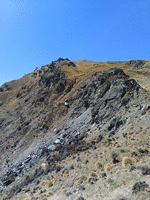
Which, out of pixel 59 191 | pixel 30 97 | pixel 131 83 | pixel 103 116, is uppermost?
pixel 30 97

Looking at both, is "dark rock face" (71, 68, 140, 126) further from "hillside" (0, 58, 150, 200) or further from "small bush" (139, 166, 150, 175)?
"small bush" (139, 166, 150, 175)

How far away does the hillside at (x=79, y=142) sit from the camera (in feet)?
31.7

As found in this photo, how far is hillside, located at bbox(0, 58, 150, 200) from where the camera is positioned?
967 centimetres

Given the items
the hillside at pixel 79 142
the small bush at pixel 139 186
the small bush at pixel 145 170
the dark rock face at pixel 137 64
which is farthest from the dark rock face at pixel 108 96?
the dark rock face at pixel 137 64

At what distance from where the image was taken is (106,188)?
866 centimetres

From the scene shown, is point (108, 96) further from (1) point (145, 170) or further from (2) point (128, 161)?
(1) point (145, 170)

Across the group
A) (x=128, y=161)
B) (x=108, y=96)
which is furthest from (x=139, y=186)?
(x=108, y=96)

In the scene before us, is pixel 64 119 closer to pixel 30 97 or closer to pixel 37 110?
pixel 37 110

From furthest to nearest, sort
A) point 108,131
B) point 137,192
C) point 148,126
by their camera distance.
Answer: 1. point 108,131
2. point 148,126
3. point 137,192

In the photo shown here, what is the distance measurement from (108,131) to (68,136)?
824 cm

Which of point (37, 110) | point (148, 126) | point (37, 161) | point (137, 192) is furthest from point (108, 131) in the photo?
point (37, 110)

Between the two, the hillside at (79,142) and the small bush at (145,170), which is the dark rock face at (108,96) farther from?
the small bush at (145,170)

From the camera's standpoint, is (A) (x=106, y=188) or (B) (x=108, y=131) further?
(B) (x=108, y=131)

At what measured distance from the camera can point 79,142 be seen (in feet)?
65.0
